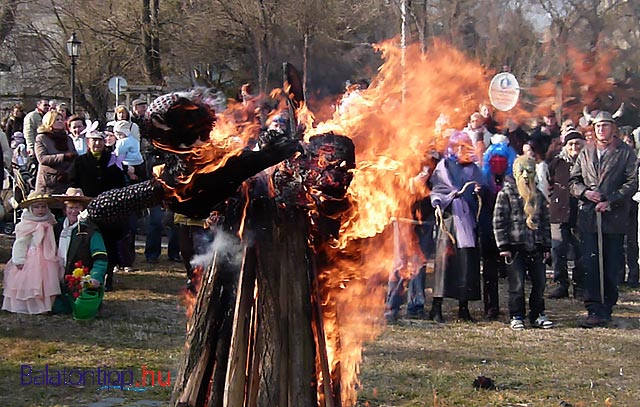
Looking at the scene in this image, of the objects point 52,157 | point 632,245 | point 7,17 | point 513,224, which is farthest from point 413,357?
point 7,17

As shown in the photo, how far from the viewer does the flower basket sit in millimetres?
8453

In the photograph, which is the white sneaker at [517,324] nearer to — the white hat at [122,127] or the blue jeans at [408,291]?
the blue jeans at [408,291]

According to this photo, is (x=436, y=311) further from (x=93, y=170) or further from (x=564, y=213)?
(x=93, y=170)

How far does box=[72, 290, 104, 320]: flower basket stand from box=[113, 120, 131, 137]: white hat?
3.03 metres

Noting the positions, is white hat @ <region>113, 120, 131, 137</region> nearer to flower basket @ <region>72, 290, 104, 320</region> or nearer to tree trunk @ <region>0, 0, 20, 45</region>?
flower basket @ <region>72, 290, 104, 320</region>

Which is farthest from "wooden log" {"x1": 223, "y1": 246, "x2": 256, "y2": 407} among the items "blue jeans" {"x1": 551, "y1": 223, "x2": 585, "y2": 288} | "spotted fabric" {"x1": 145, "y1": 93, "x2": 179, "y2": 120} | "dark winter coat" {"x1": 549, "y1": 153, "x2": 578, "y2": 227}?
"blue jeans" {"x1": 551, "y1": 223, "x2": 585, "y2": 288}

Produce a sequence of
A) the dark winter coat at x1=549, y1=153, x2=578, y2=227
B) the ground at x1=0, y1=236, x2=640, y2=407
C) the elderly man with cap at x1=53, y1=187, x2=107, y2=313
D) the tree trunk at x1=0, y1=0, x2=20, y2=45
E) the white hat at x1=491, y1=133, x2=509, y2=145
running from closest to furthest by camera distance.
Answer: the ground at x1=0, y1=236, x2=640, y2=407, the elderly man with cap at x1=53, y1=187, x2=107, y2=313, the white hat at x1=491, y1=133, x2=509, y2=145, the dark winter coat at x1=549, y1=153, x2=578, y2=227, the tree trunk at x1=0, y1=0, x2=20, y2=45

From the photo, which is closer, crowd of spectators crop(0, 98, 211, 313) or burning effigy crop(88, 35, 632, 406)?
burning effigy crop(88, 35, 632, 406)

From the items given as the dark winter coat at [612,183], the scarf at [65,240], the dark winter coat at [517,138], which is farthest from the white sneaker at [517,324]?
the scarf at [65,240]

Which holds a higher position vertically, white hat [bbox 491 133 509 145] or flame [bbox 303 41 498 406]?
white hat [bbox 491 133 509 145]

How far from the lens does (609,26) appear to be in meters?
14.7

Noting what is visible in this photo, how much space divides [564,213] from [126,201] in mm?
8134

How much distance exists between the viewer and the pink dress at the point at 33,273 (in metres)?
8.62

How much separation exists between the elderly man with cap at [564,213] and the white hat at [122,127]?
5418mm
